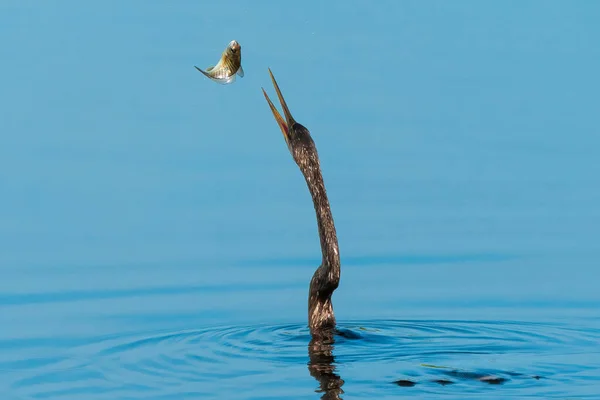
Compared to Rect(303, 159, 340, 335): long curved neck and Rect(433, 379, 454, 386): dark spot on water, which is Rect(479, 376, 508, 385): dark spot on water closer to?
Rect(433, 379, 454, 386): dark spot on water

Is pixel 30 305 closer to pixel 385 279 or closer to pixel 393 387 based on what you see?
pixel 385 279

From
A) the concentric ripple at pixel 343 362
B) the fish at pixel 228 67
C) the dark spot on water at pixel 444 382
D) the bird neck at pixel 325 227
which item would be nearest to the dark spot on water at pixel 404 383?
the concentric ripple at pixel 343 362

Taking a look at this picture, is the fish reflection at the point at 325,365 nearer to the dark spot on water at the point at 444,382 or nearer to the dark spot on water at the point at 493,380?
the dark spot on water at the point at 444,382

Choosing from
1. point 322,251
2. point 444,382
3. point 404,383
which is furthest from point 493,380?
point 322,251

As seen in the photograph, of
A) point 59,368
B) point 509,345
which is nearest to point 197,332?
point 59,368

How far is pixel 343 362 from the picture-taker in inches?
367

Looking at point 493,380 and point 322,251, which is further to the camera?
point 322,251

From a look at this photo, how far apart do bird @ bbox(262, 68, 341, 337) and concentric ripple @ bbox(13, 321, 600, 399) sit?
0.42ft

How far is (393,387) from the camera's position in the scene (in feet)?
28.2

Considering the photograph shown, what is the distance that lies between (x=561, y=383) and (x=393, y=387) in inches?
37.7

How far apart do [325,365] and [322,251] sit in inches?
58.9

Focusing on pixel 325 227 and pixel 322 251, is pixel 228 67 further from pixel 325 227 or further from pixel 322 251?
pixel 322 251

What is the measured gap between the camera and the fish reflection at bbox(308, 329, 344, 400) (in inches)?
338

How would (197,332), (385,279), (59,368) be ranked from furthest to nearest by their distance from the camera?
(385,279)
(197,332)
(59,368)
